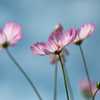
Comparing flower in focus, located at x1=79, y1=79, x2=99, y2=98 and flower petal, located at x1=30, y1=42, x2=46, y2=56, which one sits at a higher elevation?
flower petal, located at x1=30, y1=42, x2=46, y2=56

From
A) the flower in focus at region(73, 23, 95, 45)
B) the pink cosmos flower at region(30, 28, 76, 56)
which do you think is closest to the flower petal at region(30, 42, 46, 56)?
the pink cosmos flower at region(30, 28, 76, 56)

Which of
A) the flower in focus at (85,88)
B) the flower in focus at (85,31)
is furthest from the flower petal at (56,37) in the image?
the flower in focus at (85,88)

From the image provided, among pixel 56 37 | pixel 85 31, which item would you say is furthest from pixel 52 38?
pixel 85 31

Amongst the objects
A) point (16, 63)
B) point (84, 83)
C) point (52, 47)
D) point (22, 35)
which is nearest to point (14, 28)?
point (22, 35)

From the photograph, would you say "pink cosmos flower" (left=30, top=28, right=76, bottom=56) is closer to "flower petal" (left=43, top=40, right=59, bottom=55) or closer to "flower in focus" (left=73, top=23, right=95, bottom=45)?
"flower petal" (left=43, top=40, right=59, bottom=55)

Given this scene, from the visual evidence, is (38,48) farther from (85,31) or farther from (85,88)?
(85,88)

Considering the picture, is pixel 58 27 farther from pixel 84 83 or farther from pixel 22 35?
pixel 84 83

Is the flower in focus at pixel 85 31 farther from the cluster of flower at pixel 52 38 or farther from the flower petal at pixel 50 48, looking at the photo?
the flower petal at pixel 50 48

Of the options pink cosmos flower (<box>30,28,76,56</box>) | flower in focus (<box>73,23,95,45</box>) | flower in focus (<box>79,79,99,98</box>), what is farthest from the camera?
flower in focus (<box>79,79,99,98</box>)
